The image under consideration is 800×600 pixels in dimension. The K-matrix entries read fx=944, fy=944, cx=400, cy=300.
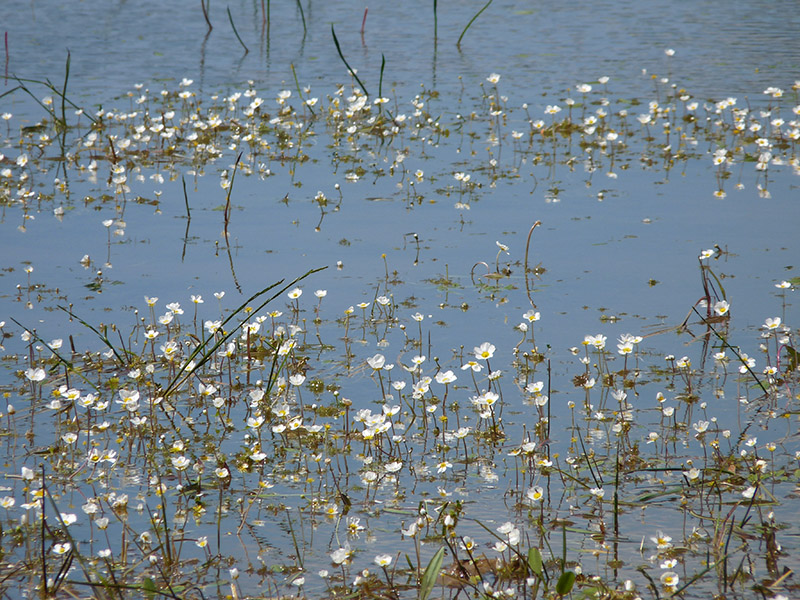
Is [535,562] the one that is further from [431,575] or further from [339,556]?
[339,556]

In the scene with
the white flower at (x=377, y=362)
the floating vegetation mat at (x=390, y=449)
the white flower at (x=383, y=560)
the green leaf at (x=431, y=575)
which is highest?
the green leaf at (x=431, y=575)

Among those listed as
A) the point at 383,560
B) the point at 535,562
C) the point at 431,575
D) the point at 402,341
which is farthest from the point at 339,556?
the point at 402,341

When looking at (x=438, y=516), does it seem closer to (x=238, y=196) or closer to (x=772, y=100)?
(x=238, y=196)

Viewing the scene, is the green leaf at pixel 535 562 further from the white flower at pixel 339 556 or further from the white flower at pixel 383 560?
the white flower at pixel 339 556

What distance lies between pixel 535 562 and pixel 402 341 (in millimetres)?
2270

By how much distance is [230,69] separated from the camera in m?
12.6

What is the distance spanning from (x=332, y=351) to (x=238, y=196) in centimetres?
298

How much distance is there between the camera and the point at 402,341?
202 inches

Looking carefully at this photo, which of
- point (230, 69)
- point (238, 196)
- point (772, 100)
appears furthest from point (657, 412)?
point (230, 69)

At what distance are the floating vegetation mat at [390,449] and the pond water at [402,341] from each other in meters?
0.02

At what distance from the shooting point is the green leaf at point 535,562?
9.74ft

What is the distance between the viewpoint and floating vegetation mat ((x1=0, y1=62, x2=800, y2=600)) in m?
3.22

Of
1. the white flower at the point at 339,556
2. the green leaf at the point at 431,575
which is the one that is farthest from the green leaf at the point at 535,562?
the white flower at the point at 339,556

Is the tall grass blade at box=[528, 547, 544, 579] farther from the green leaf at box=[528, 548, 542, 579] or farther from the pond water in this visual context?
the pond water
